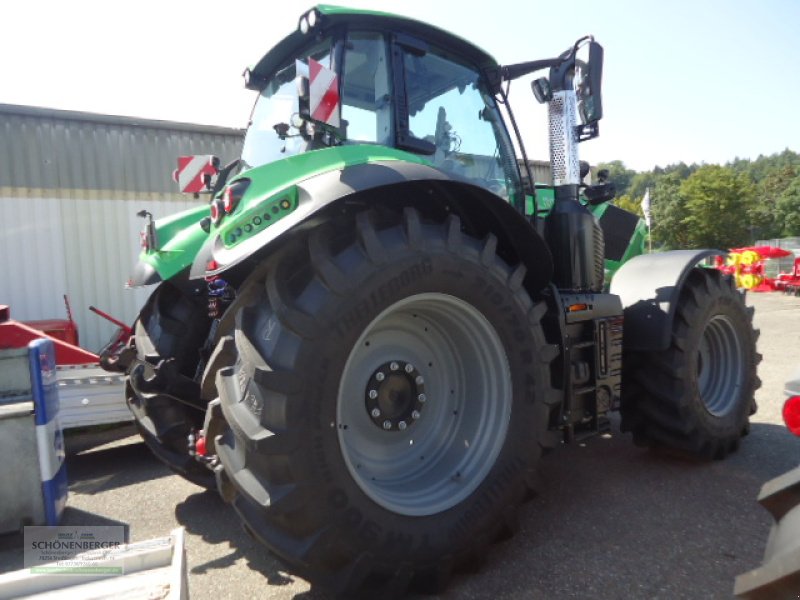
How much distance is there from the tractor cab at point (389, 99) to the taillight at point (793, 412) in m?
1.48

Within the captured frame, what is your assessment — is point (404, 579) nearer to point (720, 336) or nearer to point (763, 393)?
point (720, 336)

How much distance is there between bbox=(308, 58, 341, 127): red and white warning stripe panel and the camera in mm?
2125

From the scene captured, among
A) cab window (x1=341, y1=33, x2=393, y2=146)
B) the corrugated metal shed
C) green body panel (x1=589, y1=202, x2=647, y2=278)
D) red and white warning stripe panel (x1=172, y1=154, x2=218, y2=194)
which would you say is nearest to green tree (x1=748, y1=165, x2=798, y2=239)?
green body panel (x1=589, y1=202, x2=647, y2=278)

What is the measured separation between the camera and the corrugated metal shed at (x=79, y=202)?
22.8ft

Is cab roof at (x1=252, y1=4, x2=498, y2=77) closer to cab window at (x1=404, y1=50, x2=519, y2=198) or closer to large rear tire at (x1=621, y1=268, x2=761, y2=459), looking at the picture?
cab window at (x1=404, y1=50, x2=519, y2=198)

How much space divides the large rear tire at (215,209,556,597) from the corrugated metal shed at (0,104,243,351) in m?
6.31

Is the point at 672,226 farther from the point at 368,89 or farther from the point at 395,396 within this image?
the point at 395,396

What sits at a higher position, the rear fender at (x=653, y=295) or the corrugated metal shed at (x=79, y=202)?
the corrugated metal shed at (x=79, y=202)

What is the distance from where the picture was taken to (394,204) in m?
2.43

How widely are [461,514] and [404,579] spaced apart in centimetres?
→ 35

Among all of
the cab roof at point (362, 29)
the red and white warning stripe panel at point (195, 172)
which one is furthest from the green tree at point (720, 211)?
the red and white warning stripe panel at point (195, 172)

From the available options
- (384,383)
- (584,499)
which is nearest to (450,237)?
(384,383)

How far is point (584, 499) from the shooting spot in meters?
3.08

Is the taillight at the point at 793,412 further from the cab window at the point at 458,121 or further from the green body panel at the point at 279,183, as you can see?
the cab window at the point at 458,121
